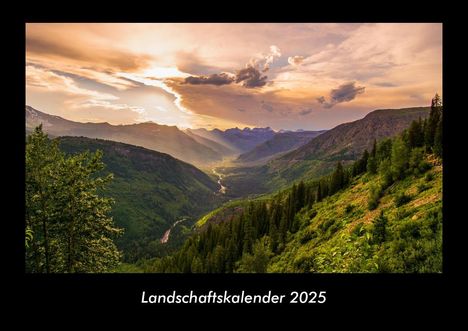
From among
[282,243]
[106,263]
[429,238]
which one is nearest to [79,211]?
[106,263]

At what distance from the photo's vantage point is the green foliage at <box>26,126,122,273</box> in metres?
14.8

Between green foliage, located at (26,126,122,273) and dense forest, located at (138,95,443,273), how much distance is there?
46.2 ft

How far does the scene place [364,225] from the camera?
22938 millimetres

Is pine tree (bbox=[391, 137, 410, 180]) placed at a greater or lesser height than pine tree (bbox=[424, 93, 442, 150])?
lesser

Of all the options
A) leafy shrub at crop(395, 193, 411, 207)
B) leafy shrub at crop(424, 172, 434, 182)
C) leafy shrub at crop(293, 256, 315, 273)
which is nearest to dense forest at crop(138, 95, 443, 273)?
leafy shrub at crop(395, 193, 411, 207)

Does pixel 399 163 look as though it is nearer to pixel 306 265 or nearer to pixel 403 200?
pixel 403 200

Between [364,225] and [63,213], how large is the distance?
72.9 feet

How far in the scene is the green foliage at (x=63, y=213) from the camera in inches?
583

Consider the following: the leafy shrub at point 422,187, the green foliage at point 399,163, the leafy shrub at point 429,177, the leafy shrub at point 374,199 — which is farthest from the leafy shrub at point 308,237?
the leafy shrub at point 422,187

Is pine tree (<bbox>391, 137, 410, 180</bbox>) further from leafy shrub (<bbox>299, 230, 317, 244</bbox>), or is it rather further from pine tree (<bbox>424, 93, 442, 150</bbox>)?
leafy shrub (<bbox>299, 230, 317, 244</bbox>)

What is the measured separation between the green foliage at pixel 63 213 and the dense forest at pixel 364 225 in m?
14.1
